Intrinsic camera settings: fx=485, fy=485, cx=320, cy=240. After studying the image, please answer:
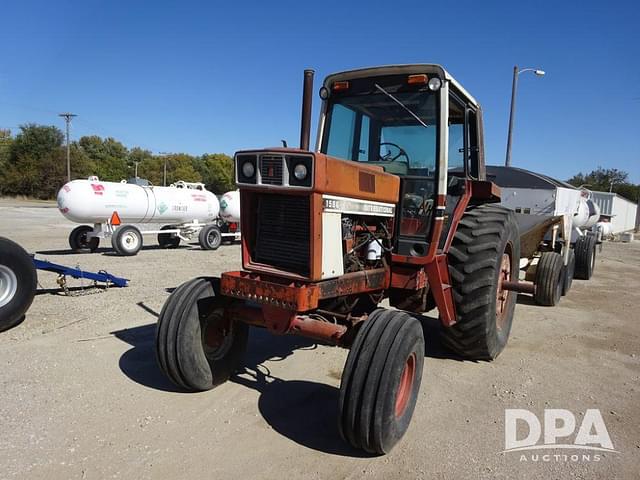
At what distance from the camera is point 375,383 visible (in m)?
2.95

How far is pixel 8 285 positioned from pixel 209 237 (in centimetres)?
914

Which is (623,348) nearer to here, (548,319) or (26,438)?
(548,319)

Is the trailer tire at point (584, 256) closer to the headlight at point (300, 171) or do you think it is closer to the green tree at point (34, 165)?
the headlight at point (300, 171)

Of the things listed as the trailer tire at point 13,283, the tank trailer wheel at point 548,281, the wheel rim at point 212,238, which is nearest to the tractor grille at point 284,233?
the trailer tire at point 13,283

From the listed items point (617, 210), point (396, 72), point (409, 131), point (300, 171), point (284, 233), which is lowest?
point (284, 233)

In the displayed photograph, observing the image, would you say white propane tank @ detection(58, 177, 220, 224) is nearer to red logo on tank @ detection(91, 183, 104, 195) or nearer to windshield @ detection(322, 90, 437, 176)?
red logo on tank @ detection(91, 183, 104, 195)

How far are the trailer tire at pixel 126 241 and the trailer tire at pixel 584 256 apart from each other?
1056 centimetres

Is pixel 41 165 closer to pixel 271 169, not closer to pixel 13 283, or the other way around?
pixel 13 283

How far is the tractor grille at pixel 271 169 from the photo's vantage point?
3.28m

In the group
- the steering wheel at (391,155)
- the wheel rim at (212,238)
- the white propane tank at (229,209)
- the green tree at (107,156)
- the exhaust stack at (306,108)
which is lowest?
the wheel rim at (212,238)

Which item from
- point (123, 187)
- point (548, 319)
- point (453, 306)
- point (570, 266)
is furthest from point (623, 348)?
point (123, 187)

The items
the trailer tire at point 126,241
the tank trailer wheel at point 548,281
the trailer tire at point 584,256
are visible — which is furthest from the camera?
the trailer tire at point 126,241

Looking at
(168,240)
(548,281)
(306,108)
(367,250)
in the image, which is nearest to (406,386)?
(367,250)

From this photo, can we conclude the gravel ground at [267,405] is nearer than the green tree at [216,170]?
Yes
